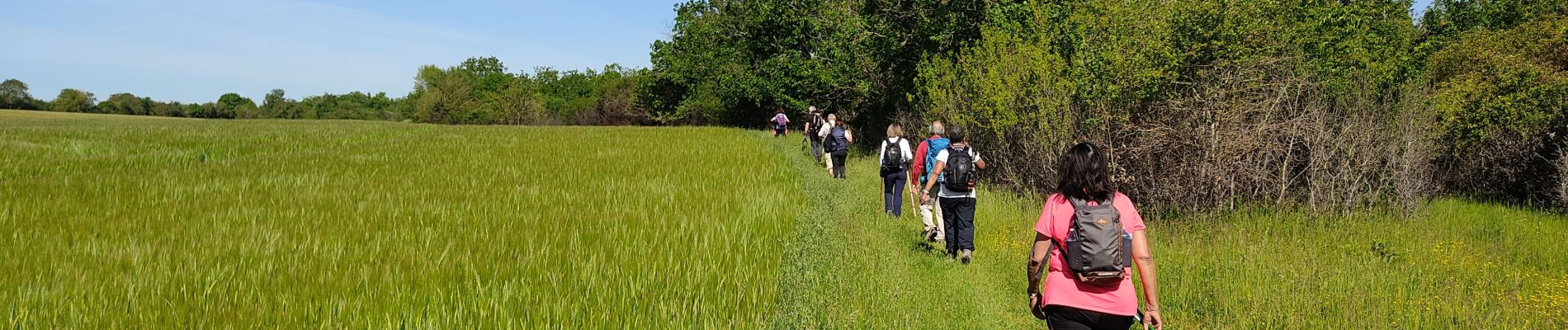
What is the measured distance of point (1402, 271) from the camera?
26.1 ft

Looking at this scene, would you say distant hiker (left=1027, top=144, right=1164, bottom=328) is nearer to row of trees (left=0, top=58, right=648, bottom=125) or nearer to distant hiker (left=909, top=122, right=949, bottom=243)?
distant hiker (left=909, top=122, right=949, bottom=243)

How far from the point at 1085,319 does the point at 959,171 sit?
369 cm

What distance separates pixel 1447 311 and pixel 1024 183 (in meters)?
9.93

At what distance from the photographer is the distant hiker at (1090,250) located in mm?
3328

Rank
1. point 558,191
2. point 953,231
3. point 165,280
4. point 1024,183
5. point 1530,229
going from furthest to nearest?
point 1024,183, point 1530,229, point 558,191, point 953,231, point 165,280

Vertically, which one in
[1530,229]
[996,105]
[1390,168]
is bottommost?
[1530,229]

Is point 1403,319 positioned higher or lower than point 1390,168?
lower

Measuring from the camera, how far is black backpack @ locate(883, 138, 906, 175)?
10086mm

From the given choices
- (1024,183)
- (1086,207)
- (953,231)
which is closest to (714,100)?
(1024,183)

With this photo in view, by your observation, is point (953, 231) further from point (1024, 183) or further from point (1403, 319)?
point (1024, 183)

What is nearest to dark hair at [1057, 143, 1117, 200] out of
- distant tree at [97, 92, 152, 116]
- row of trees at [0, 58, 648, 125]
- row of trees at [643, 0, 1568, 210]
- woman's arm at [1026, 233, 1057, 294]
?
woman's arm at [1026, 233, 1057, 294]

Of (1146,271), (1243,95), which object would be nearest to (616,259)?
(1146,271)

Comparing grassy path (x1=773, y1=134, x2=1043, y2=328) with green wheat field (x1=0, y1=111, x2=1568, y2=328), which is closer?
green wheat field (x1=0, y1=111, x2=1568, y2=328)

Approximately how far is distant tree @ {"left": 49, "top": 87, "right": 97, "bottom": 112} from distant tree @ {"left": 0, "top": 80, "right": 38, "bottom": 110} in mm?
2614
